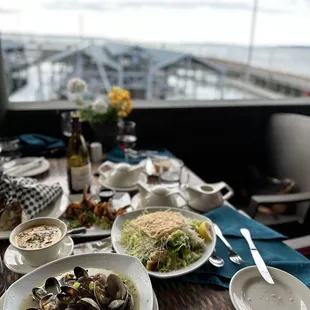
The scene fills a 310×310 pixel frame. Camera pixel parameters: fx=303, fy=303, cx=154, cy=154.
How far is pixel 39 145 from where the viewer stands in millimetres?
1716

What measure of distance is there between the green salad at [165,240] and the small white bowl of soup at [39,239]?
20 cm

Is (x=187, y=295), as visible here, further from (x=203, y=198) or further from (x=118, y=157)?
(x=118, y=157)

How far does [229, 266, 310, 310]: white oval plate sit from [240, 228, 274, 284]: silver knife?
0.5 inches

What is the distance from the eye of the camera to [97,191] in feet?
4.32

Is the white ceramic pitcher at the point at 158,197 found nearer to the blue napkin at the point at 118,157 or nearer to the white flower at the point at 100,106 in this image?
the blue napkin at the point at 118,157

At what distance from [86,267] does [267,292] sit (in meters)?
0.47

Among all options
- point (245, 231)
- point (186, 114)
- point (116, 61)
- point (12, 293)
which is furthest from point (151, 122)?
point (12, 293)

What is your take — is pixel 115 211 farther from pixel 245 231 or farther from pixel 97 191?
pixel 245 231

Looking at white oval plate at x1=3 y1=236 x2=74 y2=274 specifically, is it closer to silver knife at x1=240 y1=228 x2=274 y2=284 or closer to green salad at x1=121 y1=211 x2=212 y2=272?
green salad at x1=121 y1=211 x2=212 y2=272

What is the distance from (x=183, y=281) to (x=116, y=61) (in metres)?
2.07

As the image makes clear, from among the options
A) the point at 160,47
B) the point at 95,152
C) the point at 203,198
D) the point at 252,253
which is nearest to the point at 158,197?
the point at 203,198

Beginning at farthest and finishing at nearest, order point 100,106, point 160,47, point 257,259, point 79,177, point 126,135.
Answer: point 160,47 → point 126,135 → point 100,106 → point 79,177 → point 257,259

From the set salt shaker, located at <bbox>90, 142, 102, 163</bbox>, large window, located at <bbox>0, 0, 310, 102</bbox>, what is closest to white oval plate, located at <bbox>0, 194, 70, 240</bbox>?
salt shaker, located at <bbox>90, 142, 102, 163</bbox>

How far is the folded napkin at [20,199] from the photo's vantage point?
1042 mm
